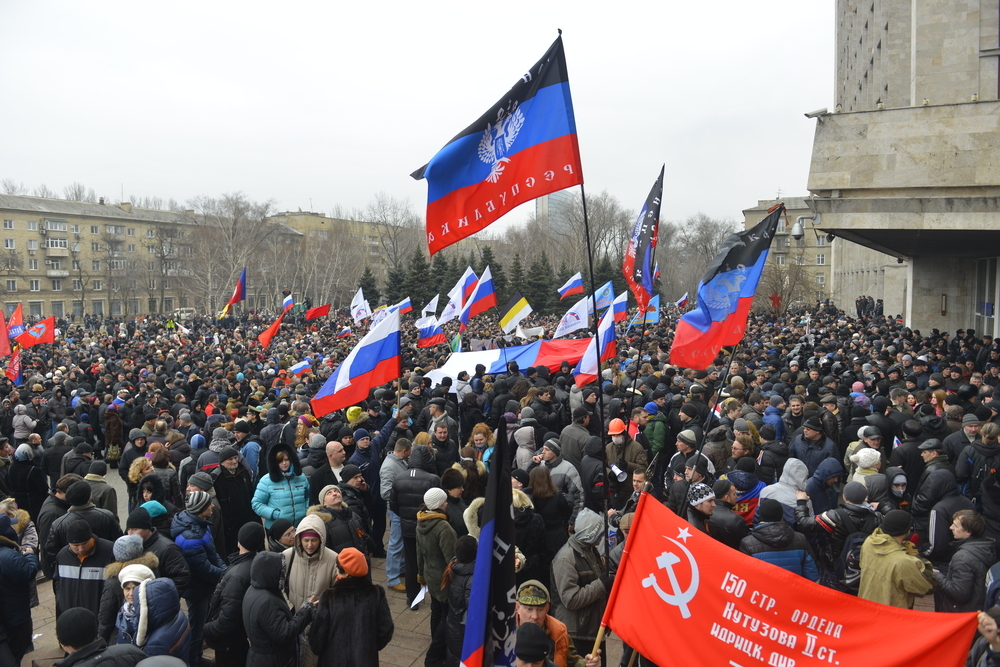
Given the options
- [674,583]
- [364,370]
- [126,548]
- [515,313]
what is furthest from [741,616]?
[515,313]

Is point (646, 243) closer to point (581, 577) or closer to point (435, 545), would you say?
point (435, 545)

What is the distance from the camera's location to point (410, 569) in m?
6.53

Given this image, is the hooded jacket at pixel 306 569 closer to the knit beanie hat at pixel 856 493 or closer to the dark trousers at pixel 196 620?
the dark trousers at pixel 196 620

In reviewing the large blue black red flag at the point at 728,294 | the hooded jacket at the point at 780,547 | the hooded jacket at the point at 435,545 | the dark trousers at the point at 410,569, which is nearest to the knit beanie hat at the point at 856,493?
the hooded jacket at the point at 780,547

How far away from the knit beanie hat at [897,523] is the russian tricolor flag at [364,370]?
578 cm

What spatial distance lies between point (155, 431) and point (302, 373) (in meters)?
6.26

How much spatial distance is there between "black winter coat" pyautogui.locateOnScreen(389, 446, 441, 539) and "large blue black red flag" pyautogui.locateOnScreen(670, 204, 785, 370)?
9.89 feet

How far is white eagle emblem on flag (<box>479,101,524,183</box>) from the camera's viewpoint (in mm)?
5035

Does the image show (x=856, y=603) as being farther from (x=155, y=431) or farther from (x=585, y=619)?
(x=155, y=431)

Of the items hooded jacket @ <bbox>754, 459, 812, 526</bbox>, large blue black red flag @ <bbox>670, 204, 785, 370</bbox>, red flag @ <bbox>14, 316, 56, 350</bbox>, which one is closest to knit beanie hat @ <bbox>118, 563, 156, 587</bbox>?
hooded jacket @ <bbox>754, 459, 812, 526</bbox>

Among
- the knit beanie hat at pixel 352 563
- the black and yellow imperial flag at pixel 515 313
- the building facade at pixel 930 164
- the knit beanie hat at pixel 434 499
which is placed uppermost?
the building facade at pixel 930 164

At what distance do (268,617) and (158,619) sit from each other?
2.48ft

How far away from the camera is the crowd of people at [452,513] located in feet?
14.2

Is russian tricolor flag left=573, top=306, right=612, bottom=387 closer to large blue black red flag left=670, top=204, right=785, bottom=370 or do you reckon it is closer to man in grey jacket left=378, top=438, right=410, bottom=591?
large blue black red flag left=670, top=204, right=785, bottom=370
